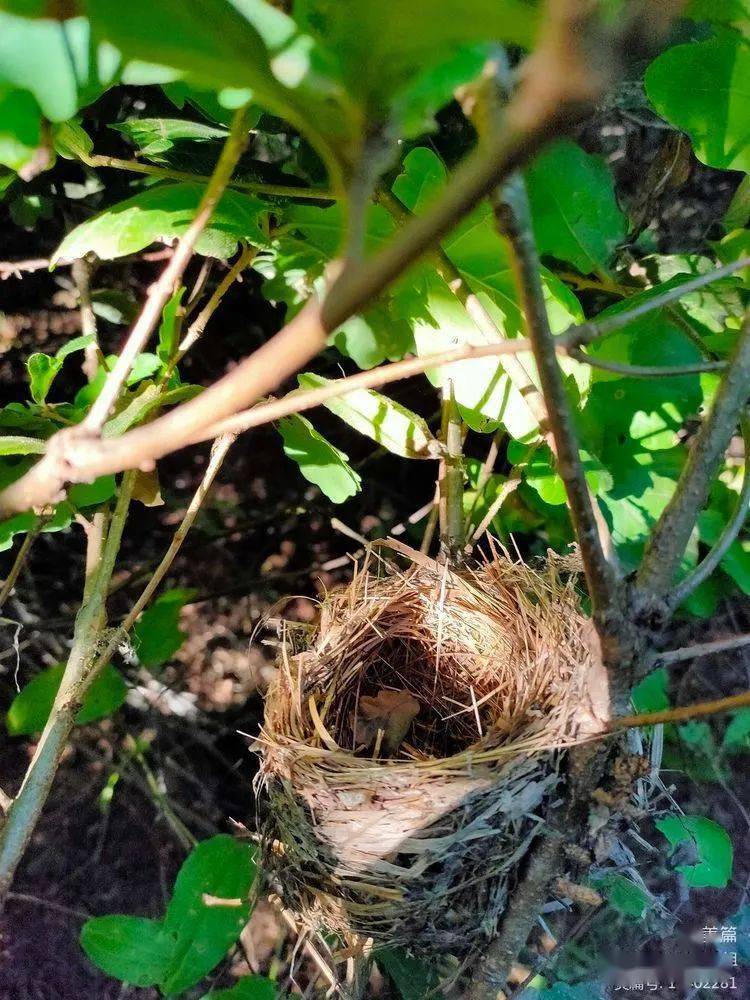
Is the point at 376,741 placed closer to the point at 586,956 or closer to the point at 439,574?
the point at 439,574

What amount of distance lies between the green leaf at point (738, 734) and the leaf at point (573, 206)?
3.14ft

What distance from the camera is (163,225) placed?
0.72 meters

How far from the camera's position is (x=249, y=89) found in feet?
1.19

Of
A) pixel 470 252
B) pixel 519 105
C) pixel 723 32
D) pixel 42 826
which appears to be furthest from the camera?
pixel 42 826

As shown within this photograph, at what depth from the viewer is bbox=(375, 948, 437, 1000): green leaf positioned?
3.37ft

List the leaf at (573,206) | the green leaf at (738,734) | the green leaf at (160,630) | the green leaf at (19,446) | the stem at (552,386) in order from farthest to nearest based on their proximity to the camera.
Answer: the green leaf at (738,734) < the green leaf at (160,630) < the leaf at (573,206) < the green leaf at (19,446) < the stem at (552,386)

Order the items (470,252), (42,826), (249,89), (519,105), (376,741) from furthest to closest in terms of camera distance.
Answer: (42,826), (376,741), (470,252), (249,89), (519,105)

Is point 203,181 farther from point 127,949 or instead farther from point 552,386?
point 127,949

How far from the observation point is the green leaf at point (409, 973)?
1.03 meters

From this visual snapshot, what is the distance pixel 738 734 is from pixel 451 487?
872mm

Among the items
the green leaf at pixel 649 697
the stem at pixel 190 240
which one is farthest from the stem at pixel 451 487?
the stem at pixel 190 240

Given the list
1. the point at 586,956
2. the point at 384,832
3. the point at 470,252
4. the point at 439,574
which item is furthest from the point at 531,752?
the point at 586,956

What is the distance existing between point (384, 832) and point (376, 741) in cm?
23

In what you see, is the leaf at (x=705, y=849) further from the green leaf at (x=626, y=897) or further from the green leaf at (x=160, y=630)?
the green leaf at (x=160, y=630)
